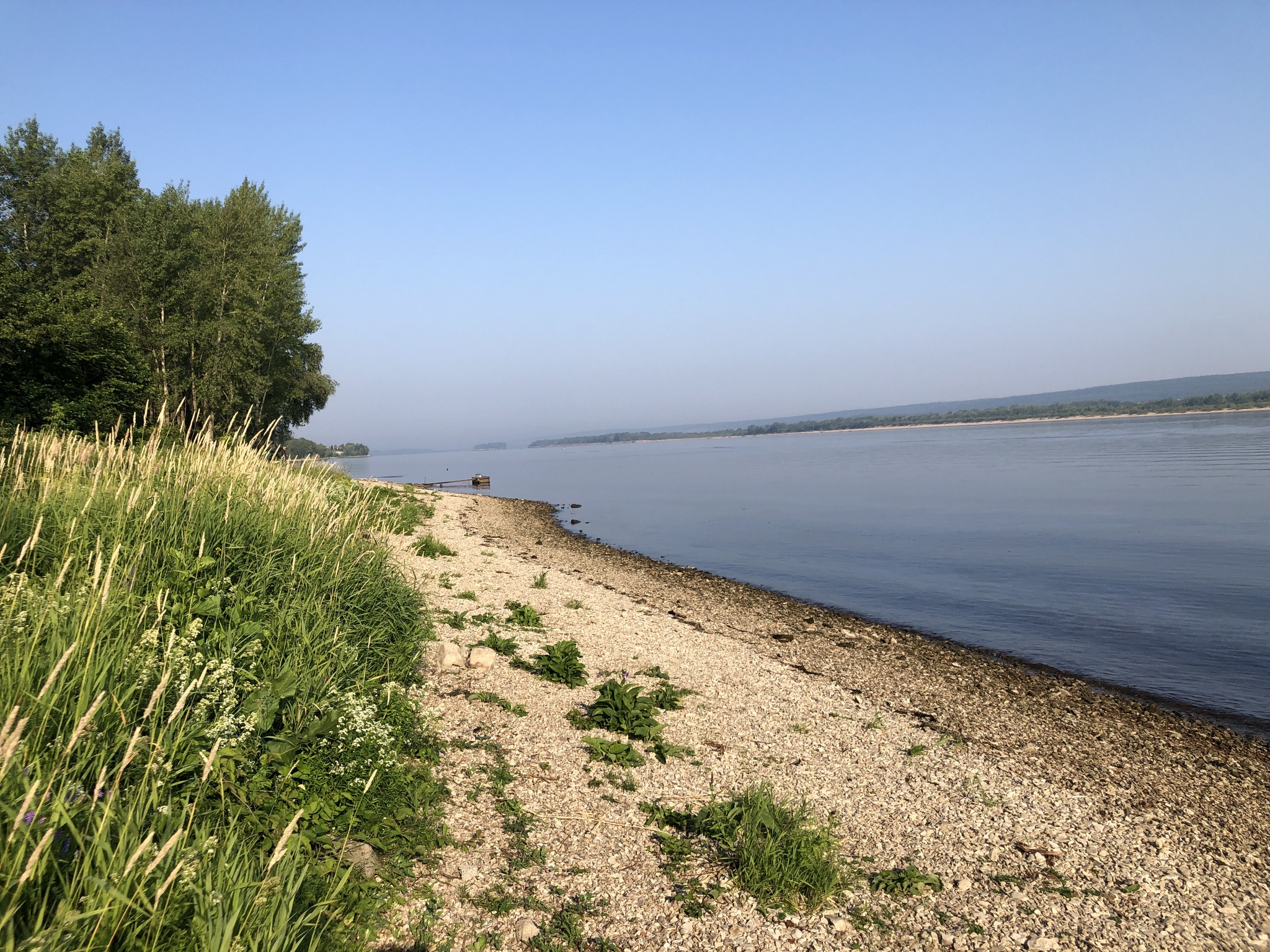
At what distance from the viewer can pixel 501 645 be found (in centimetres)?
1023

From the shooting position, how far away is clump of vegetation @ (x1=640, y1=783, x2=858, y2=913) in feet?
17.1

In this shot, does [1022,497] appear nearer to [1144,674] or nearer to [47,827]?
[1144,674]

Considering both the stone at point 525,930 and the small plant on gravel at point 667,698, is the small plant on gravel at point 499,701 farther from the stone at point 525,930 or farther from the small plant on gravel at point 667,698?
the stone at point 525,930

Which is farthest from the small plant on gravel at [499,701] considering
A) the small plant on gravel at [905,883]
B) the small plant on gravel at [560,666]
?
the small plant on gravel at [905,883]

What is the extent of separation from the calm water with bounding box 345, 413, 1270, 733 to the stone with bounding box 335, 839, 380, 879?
12.7 meters

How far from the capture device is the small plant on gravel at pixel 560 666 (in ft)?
30.5

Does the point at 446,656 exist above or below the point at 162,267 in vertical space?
below

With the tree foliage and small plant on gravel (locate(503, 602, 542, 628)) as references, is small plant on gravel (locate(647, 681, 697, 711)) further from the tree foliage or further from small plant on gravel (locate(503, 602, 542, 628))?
the tree foliage

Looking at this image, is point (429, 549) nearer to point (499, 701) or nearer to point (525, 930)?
point (499, 701)

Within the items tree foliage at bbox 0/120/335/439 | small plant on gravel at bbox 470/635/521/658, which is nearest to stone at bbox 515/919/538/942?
small plant on gravel at bbox 470/635/521/658

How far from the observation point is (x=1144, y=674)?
43.3 feet

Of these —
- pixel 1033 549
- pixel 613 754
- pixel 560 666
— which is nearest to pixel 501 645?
pixel 560 666

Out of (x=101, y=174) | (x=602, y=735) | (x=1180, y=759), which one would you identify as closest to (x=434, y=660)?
(x=602, y=735)

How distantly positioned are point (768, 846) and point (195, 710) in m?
4.04
